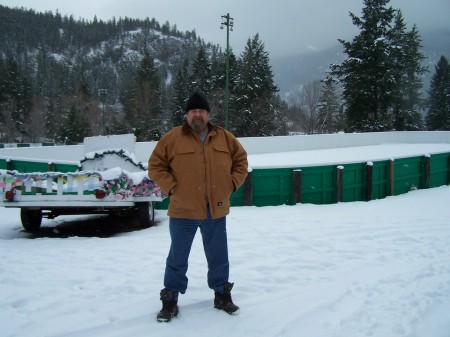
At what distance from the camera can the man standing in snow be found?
3.03 metres

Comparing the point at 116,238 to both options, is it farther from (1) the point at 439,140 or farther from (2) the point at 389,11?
(2) the point at 389,11

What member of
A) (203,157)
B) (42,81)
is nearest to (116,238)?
(203,157)

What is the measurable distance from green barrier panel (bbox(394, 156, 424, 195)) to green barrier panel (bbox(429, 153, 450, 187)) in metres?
0.57

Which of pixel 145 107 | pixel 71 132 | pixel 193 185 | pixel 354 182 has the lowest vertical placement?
pixel 354 182

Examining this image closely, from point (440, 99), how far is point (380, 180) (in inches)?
1884

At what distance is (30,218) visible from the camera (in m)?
6.38

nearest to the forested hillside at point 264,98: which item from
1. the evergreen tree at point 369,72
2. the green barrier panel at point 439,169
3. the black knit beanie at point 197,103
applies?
the evergreen tree at point 369,72

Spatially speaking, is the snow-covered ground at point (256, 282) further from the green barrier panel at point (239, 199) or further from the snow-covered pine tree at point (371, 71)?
the snow-covered pine tree at point (371, 71)

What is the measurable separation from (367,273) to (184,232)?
227 cm

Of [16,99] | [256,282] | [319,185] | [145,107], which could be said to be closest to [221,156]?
[256,282]

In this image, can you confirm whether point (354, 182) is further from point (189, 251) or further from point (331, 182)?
point (189, 251)

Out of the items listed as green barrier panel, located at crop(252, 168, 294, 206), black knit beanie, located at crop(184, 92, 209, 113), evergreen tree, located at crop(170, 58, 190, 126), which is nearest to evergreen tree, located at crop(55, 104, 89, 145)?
evergreen tree, located at crop(170, 58, 190, 126)

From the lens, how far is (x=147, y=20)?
641 feet

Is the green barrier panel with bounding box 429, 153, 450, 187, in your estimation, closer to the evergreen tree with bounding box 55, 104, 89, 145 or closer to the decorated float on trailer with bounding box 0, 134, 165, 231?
the decorated float on trailer with bounding box 0, 134, 165, 231
